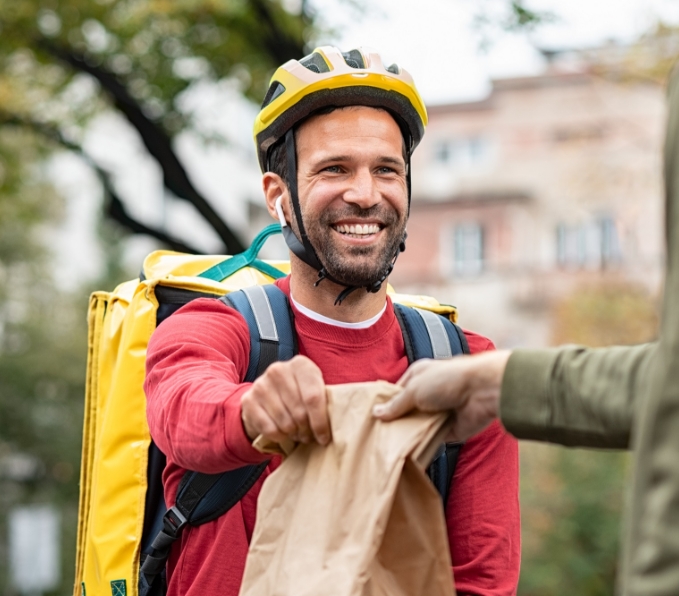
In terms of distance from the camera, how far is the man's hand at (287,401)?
241cm

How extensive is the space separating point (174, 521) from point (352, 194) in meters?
1.06

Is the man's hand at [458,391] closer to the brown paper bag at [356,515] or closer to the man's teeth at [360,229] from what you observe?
the brown paper bag at [356,515]

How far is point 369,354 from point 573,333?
25.4 m

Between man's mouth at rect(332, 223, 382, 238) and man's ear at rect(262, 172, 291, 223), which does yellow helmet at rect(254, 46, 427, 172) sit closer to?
man's ear at rect(262, 172, 291, 223)

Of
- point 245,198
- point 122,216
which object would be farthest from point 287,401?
point 245,198

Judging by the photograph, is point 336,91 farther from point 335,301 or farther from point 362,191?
point 335,301

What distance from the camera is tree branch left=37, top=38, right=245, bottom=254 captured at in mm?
12078

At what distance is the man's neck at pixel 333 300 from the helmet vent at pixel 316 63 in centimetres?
60

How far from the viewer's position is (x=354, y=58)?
3.68m

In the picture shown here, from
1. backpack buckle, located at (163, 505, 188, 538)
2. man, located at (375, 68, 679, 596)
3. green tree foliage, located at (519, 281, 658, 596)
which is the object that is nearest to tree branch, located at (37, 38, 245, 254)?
backpack buckle, located at (163, 505, 188, 538)

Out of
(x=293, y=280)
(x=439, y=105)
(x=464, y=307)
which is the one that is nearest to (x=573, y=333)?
(x=464, y=307)

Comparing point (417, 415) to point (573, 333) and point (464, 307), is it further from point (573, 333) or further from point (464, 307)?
point (464, 307)

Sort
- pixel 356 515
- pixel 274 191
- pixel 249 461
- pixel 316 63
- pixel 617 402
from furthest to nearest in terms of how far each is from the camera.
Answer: pixel 274 191 → pixel 316 63 → pixel 249 461 → pixel 356 515 → pixel 617 402

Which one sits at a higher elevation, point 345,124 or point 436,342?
point 345,124
